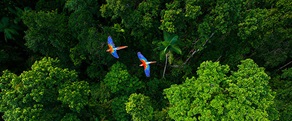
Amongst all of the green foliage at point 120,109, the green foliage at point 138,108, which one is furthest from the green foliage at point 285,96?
the green foliage at point 120,109

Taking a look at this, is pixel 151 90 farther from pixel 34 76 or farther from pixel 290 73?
pixel 290 73

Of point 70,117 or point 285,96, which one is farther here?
point 285,96

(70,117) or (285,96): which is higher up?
(70,117)

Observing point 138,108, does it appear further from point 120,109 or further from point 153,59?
point 153,59

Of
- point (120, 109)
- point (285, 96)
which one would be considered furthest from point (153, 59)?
point (285, 96)

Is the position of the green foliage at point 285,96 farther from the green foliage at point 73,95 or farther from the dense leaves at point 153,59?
the green foliage at point 73,95

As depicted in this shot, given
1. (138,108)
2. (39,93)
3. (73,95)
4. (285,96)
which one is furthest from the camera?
(285,96)

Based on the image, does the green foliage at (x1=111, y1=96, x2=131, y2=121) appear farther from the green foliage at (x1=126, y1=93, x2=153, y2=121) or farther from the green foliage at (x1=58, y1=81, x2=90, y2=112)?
the green foliage at (x1=58, y1=81, x2=90, y2=112)
